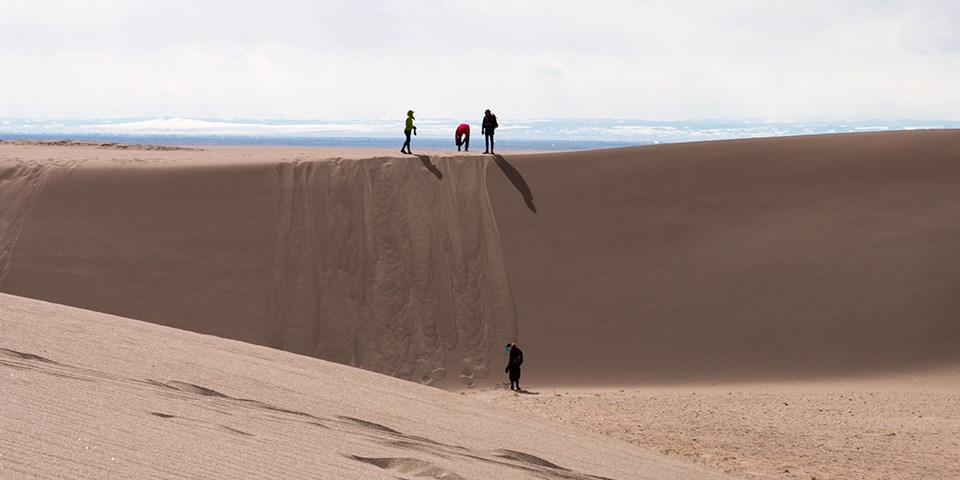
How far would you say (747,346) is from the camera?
57.1 ft

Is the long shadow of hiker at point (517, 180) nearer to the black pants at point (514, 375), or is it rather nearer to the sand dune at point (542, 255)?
the sand dune at point (542, 255)

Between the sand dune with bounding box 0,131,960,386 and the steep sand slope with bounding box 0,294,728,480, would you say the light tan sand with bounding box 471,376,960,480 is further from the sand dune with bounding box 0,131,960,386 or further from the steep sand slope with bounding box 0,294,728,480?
Result: the steep sand slope with bounding box 0,294,728,480

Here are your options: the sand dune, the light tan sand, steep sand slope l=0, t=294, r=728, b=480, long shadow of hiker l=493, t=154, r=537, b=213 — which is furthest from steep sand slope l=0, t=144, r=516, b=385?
steep sand slope l=0, t=294, r=728, b=480

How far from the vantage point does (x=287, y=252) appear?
1961cm

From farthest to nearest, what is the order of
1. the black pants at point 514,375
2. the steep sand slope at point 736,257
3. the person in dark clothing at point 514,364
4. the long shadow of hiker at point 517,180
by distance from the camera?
the long shadow of hiker at point 517,180
the steep sand slope at point 736,257
the black pants at point 514,375
the person in dark clothing at point 514,364

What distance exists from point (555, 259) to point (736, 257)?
11.2ft

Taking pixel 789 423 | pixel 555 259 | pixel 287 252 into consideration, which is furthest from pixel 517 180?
pixel 789 423

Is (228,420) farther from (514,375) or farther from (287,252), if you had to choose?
(287,252)

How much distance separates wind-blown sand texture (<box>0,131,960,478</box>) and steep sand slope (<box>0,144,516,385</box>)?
0.05 meters

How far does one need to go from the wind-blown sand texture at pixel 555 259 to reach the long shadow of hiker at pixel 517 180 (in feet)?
0.21

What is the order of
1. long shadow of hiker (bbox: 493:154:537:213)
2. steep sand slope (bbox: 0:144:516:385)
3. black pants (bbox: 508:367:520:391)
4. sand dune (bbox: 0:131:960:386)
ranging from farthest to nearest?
long shadow of hiker (bbox: 493:154:537:213)
steep sand slope (bbox: 0:144:516:385)
sand dune (bbox: 0:131:960:386)
black pants (bbox: 508:367:520:391)

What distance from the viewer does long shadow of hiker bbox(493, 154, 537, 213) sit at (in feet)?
68.7

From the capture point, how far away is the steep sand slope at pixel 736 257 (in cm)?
1722

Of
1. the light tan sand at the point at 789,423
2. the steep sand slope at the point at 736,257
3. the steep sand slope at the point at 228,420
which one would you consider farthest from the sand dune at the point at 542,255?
the steep sand slope at the point at 228,420
